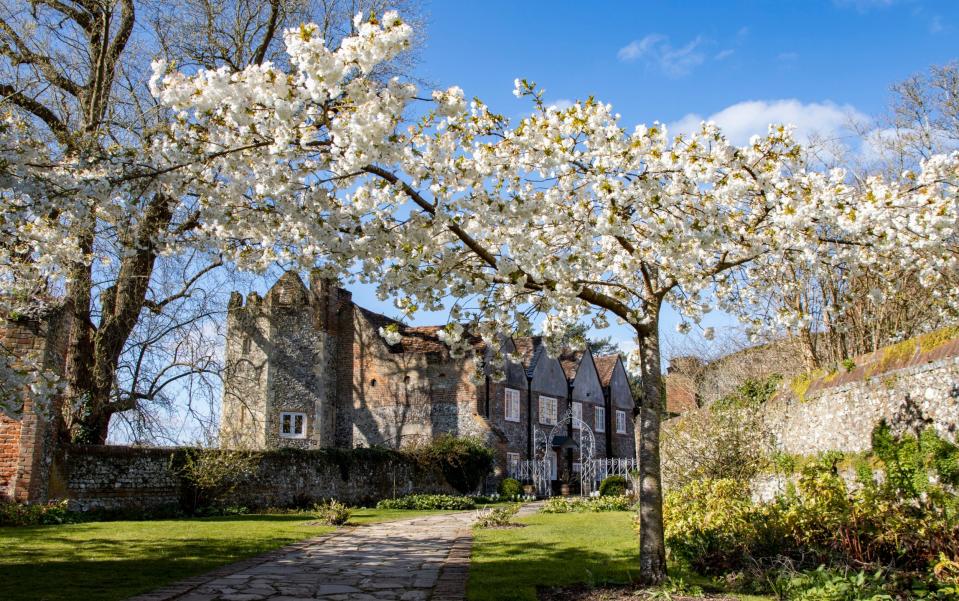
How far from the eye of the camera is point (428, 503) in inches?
916

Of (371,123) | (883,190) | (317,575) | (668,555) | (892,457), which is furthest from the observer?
(892,457)

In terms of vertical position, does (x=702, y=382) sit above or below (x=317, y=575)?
above

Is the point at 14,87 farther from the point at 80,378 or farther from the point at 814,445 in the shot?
the point at 814,445

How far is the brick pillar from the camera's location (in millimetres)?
14977

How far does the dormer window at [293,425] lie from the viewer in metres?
30.1

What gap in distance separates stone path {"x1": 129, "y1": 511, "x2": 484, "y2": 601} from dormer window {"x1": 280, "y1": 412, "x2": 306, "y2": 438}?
17.1 m

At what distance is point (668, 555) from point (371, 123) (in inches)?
274

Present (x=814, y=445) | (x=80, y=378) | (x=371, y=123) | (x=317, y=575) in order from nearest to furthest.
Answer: (x=371, y=123)
(x=317, y=575)
(x=814, y=445)
(x=80, y=378)

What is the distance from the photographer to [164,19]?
18531 millimetres

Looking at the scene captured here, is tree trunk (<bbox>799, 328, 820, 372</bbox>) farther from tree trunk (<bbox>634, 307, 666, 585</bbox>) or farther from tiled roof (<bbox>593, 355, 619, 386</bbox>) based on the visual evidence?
tiled roof (<bbox>593, 355, 619, 386</bbox>)

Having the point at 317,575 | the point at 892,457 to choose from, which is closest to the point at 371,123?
the point at 317,575

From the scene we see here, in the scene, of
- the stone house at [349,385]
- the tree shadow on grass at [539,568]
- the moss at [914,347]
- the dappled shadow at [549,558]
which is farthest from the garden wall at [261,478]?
the moss at [914,347]

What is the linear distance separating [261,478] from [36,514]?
6.76 metres

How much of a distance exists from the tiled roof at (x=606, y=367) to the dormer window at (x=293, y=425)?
703 inches
